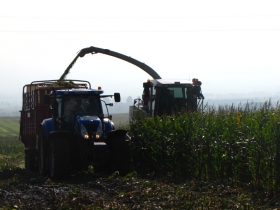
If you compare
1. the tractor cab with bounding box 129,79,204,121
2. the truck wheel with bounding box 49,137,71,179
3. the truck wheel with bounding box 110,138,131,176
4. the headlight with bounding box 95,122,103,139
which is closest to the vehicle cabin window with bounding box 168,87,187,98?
the tractor cab with bounding box 129,79,204,121

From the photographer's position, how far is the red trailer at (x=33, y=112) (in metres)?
16.7

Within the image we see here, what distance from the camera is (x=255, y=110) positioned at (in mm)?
13227

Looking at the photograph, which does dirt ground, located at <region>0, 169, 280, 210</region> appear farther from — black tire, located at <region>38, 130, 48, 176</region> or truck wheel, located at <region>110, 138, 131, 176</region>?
black tire, located at <region>38, 130, 48, 176</region>

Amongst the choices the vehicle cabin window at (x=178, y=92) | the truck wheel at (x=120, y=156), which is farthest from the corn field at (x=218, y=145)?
the vehicle cabin window at (x=178, y=92)

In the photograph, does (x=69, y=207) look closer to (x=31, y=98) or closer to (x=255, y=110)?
(x=255, y=110)

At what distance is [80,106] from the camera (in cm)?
1417

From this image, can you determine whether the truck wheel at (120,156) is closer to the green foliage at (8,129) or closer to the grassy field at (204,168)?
the grassy field at (204,168)

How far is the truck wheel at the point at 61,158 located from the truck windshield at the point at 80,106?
3.71 ft

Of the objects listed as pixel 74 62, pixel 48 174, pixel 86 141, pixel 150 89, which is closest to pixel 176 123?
pixel 86 141

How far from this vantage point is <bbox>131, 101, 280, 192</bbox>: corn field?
1033cm

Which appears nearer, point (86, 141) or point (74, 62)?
point (86, 141)

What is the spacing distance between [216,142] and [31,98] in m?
7.51

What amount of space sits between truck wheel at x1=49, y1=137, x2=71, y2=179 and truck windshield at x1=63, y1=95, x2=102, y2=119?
113 cm

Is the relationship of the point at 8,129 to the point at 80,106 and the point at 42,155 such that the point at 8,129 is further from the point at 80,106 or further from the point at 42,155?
the point at 80,106
